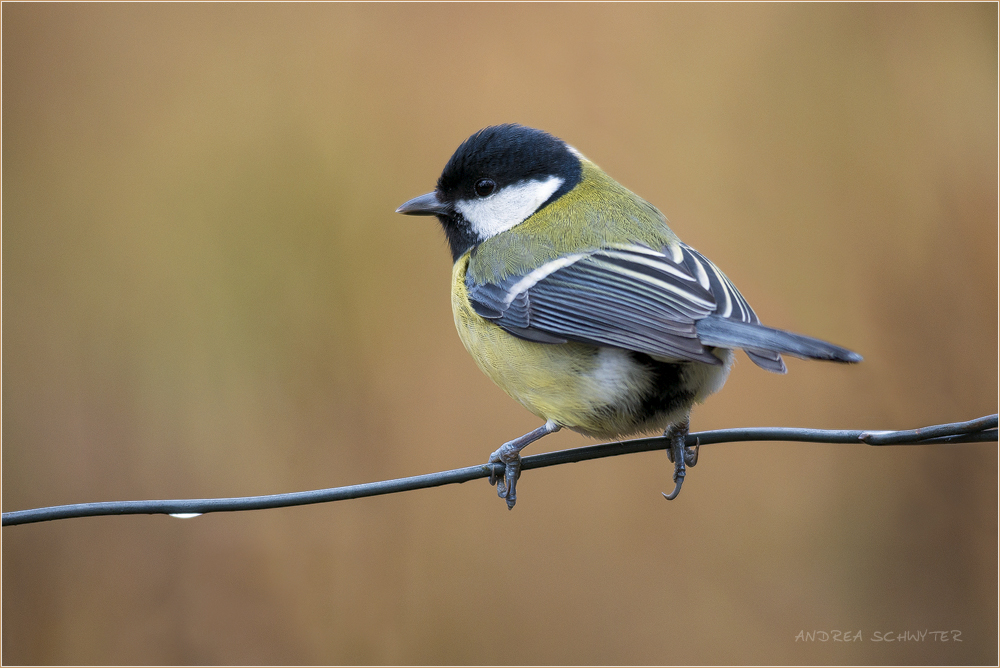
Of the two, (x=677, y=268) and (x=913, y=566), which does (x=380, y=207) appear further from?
(x=913, y=566)

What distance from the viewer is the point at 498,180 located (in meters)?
2.38

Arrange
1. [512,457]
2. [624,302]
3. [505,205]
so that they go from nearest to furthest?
[624,302] → [512,457] → [505,205]

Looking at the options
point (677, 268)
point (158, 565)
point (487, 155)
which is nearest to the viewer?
point (677, 268)

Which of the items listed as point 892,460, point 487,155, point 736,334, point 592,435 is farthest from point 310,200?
point 892,460

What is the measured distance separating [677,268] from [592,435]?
471 mm

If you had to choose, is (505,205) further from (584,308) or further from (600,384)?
(600,384)

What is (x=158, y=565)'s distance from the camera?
3.16 m

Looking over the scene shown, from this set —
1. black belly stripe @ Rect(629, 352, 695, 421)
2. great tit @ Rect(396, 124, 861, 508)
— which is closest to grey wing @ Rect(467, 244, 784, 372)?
great tit @ Rect(396, 124, 861, 508)

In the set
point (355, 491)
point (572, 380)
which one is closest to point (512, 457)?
point (572, 380)

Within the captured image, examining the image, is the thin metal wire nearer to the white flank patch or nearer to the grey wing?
the grey wing

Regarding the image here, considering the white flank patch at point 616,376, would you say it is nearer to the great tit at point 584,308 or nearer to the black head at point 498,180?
the great tit at point 584,308

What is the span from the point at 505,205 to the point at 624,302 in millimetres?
701

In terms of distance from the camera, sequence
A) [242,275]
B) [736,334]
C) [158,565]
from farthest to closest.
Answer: [242,275] < [158,565] < [736,334]

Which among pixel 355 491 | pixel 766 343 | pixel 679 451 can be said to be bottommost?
pixel 679 451
